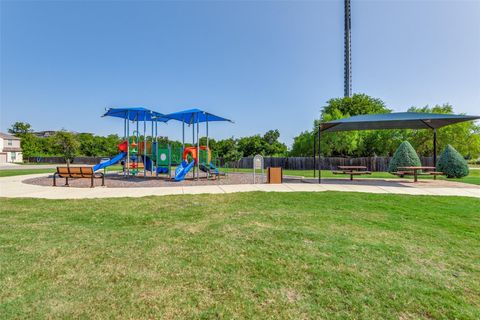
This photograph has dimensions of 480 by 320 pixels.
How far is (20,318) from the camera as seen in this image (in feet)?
6.79

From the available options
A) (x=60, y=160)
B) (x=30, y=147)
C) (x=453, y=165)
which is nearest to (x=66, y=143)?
(x=60, y=160)

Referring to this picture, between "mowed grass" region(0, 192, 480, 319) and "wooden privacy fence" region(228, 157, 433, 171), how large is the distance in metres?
19.3

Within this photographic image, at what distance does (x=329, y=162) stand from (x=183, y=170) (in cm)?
2006

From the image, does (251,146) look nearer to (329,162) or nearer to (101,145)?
(329,162)

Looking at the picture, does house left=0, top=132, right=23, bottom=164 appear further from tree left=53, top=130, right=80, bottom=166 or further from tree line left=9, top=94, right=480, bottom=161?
tree left=53, top=130, right=80, bottom=166

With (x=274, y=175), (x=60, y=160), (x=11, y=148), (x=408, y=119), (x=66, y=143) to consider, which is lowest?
(x=274, y=175)

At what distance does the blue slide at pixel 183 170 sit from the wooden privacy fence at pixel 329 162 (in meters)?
10.8

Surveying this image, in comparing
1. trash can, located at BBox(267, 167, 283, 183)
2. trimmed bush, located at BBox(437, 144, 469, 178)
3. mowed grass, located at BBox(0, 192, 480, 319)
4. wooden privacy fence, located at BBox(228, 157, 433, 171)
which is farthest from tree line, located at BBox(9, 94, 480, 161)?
mowed grass, located at BBox(0, 192, 480, 319)

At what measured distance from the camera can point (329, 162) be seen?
93.8 ft

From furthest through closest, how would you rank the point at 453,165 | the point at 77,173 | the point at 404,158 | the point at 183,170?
the point at 404,158
the point at 453,165
the point at 183,170
the point at 77,173

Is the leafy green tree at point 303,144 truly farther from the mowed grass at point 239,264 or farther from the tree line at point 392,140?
the mowed grass at point 239,264

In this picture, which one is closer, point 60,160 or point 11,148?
point 60,160

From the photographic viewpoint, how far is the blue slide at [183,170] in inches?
500

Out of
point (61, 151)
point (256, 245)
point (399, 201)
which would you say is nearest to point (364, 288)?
point (256, 245)
